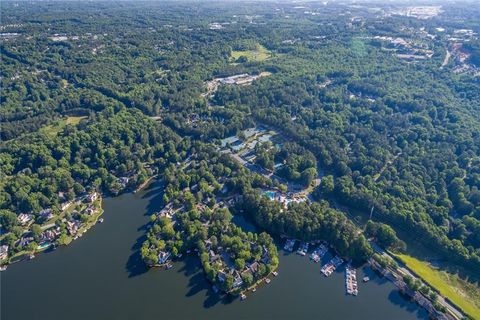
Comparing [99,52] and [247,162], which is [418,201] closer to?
[247,162]

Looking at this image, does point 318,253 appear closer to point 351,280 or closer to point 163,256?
point 351,280

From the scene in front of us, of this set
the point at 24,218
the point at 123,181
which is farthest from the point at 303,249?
the point at 24,218

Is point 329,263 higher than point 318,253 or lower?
lower

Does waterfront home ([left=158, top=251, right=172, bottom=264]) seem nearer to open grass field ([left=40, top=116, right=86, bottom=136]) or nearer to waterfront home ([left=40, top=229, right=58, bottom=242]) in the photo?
waterfront home ([left=40, top=229, right=58, bottom=242])

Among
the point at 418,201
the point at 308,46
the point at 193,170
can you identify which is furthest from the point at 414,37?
the point at 193,170

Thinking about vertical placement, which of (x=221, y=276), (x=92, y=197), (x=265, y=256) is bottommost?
(x=265, y=256)

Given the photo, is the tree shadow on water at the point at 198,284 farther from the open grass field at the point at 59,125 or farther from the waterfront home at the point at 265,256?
the open grass field at the point at 59,125
